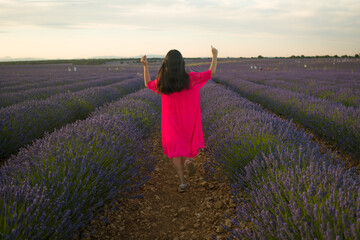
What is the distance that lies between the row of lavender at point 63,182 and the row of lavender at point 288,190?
3.22ft

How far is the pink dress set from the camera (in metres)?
2.65

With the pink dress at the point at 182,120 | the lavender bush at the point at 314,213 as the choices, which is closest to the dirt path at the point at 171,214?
the pink dress at the point at 182,120

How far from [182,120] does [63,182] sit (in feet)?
4.80

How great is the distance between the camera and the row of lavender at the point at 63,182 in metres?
1.25

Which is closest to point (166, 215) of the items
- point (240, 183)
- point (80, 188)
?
point (240, 183)

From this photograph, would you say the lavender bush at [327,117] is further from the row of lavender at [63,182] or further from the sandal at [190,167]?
the row of lavender at [63,182]

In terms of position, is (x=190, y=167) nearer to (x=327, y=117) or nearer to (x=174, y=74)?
(x=174, y=74)

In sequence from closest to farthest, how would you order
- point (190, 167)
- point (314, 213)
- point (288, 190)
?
1. point (314, 213)
2. point (288, 190)
3. point (190, 167)

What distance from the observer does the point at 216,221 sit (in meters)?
2.21

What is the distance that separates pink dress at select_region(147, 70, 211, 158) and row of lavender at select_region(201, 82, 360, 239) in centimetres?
33

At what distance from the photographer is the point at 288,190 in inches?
55.4

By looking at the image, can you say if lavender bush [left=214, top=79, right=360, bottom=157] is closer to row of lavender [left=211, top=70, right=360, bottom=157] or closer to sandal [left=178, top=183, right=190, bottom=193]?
row of lavender [left=211, top=70, right=360, bottom=157]

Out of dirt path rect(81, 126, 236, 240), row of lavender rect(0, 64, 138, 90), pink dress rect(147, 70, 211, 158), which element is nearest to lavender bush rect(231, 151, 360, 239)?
dirt path rect(81, 126, 236, 240)

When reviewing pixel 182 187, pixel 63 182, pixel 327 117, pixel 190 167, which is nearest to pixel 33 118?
pixel 190 167
